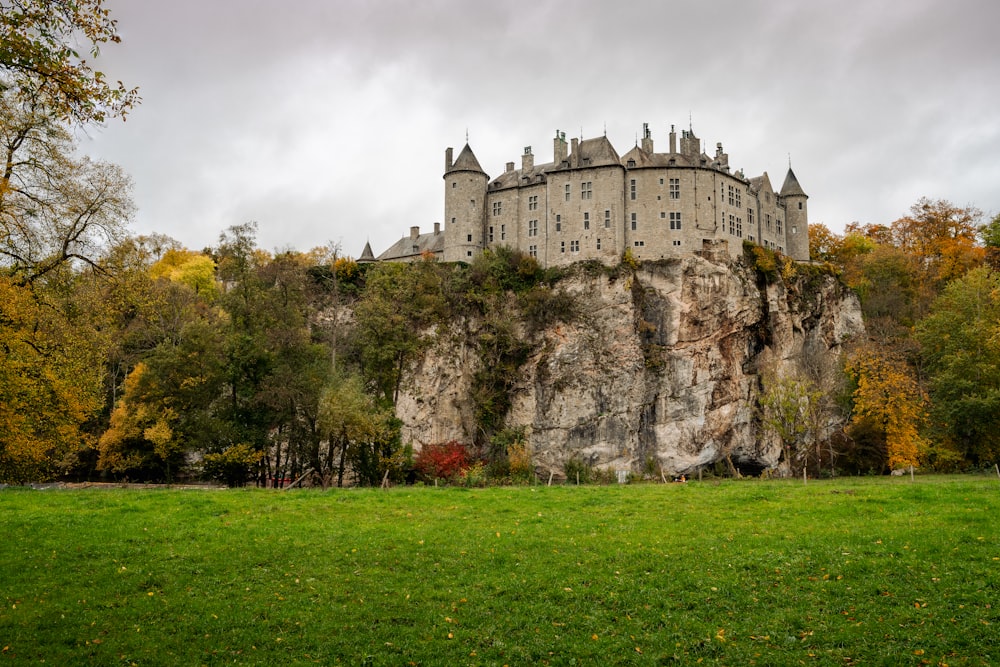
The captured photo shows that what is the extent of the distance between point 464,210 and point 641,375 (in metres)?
21.2

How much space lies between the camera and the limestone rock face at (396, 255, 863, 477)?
180 ft

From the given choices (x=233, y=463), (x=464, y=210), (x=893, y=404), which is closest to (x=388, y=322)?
(x=233, y=463)

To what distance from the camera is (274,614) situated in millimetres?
12742

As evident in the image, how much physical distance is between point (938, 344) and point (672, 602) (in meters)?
43.3

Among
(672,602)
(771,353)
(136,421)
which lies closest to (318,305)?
(136,421)

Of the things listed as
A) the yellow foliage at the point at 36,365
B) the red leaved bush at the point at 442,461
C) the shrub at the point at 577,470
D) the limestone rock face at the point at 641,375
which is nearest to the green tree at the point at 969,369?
the limestone rock face at the point at 641,375

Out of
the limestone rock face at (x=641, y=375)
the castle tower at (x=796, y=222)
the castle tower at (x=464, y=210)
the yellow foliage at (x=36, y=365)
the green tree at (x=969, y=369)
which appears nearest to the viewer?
the yellow foliage at (x=36, y=365)

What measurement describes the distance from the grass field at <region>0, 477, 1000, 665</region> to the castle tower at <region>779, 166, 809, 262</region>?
49.1 metres

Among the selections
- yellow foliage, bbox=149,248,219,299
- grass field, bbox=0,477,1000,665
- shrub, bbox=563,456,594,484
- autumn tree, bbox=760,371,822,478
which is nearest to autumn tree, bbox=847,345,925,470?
autumn tree, bbox=760,371,822,478

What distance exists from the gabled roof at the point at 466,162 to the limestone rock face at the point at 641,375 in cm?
1459

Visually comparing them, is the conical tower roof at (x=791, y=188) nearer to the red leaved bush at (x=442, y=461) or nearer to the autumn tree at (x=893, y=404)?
the autumn tree at (x=893, y=404)

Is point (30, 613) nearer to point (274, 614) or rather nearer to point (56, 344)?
point (274, 614)

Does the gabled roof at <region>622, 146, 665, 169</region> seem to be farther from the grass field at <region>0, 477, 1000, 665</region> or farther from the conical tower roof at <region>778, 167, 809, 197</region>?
the grass field at <region>0, 477, 1000, 665</region>

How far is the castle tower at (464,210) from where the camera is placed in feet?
209
